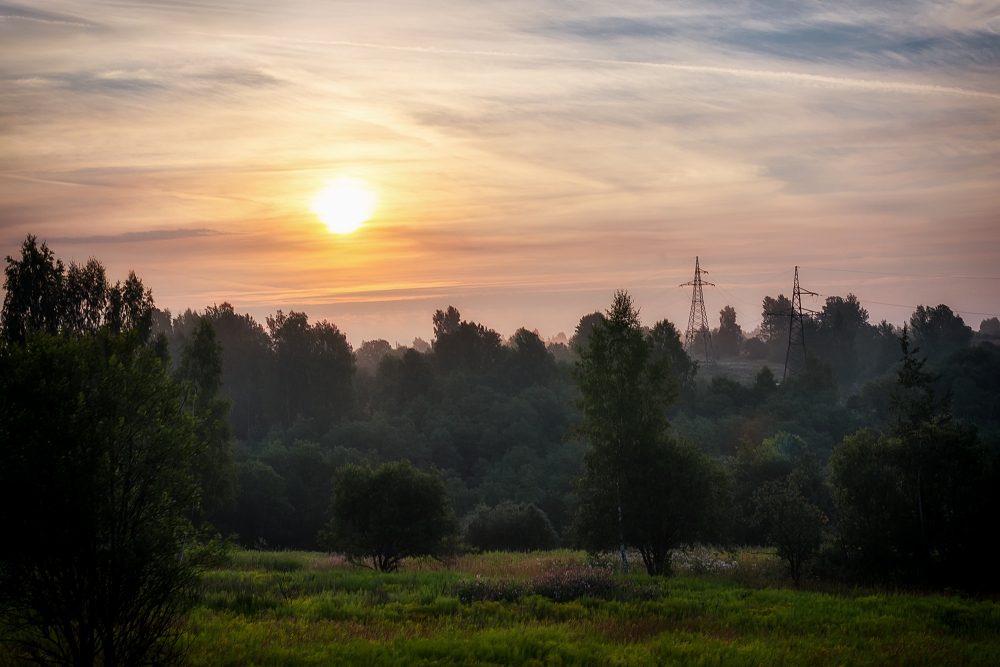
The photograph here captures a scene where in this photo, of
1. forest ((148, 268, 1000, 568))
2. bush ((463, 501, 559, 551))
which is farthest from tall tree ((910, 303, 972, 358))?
bush ((463, 501, 559, 551))

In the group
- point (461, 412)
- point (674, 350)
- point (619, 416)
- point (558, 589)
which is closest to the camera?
point (558, 589)

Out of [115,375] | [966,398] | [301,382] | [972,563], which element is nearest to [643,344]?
Result: [972,563]

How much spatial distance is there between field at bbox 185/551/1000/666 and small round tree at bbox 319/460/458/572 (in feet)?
18.4

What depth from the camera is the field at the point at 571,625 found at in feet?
54.2

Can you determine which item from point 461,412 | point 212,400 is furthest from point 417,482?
point 461,412

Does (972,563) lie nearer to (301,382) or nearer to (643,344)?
(643,344)

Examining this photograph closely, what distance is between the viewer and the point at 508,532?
51531mm

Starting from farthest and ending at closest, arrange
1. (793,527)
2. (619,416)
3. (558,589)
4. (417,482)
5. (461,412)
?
(461,412) < (417,482) < (619,416) < (793,527) < (558,589)

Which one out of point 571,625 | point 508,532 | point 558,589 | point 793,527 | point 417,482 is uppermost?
point 417,482

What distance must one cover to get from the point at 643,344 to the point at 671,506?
7538 millimetres

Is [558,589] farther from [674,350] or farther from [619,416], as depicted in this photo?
[674,350]

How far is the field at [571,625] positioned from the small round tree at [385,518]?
5600 millimetres

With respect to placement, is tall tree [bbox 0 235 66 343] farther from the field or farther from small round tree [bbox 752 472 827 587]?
small round tree [bbox 752 472 827 587]

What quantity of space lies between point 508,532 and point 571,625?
32.0m
